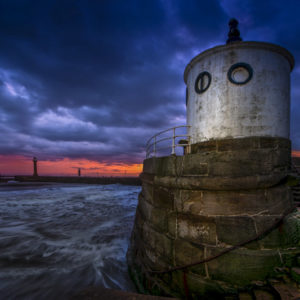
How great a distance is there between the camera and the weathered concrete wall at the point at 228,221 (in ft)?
10.2

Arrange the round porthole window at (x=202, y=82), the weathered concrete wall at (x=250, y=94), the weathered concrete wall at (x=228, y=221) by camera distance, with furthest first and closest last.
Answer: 1. the round porthole window at (x=202, y=82)
2. the weathered concrete wall at (x=250, y=94)
3. the weathered concrete wall at (x=228, y=221)

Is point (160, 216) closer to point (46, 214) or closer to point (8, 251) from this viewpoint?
point (8, 251)

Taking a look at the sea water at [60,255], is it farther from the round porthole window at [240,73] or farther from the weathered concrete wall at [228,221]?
the round porthole window at [240,73]

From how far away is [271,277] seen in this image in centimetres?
301

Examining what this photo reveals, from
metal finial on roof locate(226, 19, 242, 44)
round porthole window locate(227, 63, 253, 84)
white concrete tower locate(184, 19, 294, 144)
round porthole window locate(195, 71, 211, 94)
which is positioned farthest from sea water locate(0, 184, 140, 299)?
metal finial on roof locate(226, 19, 242, 44)

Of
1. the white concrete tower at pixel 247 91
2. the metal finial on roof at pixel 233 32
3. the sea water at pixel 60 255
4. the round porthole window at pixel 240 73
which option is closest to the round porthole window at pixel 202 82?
the white concrete tower at pixel 247 91

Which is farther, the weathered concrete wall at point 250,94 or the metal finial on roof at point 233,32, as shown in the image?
the metal finial on roof at point 233,32

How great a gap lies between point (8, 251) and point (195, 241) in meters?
8.80

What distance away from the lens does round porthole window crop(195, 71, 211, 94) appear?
4.60 meters

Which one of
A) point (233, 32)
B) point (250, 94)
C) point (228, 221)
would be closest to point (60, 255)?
point (228, 221)

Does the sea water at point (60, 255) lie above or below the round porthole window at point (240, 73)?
below

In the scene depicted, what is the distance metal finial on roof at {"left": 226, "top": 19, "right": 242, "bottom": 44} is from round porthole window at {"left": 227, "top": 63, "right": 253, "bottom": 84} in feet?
4.67

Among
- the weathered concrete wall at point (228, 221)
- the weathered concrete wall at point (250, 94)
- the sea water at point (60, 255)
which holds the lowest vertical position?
the sea water at point (60, 255)

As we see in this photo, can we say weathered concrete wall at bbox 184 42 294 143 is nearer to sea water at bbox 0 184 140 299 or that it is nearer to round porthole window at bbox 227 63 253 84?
round porthole window at bbox 227 63 253 84
